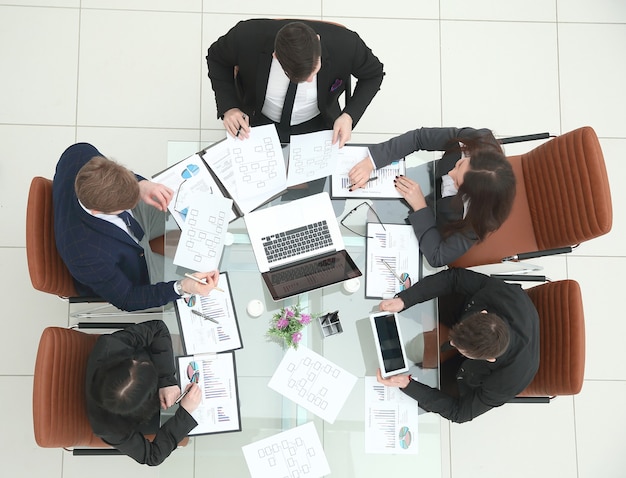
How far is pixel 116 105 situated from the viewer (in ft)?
10.1

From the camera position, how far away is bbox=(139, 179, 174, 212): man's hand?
213 cm

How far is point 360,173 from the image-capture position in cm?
220

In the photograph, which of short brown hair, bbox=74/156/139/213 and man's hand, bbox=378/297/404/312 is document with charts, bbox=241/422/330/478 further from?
short brown hair, bbox=74/156/139/213

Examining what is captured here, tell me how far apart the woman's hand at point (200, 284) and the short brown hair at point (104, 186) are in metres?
0.37

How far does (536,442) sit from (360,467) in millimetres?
1427

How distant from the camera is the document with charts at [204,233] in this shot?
211cm

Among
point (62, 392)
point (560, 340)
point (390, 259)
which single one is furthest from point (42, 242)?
point (560, 340)

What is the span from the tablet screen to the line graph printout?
2.22 ft

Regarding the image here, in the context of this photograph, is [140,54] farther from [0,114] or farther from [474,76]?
[474,76]

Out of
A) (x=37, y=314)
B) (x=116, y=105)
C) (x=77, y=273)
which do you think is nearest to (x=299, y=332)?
(x=77, y=273)

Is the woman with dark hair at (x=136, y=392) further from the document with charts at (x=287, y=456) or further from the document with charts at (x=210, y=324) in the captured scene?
the document with charts at (x=287, y=456)

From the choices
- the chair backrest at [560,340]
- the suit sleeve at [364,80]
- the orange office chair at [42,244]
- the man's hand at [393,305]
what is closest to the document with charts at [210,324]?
the orange office chair at [42,244]

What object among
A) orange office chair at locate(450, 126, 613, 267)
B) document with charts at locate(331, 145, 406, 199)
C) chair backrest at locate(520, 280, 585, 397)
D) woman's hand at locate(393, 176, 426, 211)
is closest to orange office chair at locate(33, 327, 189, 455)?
document with charts at locate(331, 145, 406, 199)

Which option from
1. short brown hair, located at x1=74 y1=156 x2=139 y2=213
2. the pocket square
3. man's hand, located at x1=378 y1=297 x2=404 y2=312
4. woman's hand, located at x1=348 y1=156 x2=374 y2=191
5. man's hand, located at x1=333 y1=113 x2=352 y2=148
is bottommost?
man's hand, located at x1=378 y1=297 x2=404 y2=312
